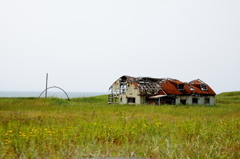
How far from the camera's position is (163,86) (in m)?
39.5

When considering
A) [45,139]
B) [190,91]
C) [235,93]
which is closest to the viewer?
[45,139]

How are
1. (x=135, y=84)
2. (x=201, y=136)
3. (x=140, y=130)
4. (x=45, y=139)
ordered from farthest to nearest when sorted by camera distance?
(x=135, y=84) < (x=140, y=130) < (x=201, y=136) < (x=45, y=139)

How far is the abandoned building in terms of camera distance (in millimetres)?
38125

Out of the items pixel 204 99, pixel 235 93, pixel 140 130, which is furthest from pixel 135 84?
pixel 235 93

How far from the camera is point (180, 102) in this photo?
39.9 m

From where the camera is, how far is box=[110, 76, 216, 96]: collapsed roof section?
38406 millimetres

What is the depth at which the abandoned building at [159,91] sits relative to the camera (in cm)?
3812

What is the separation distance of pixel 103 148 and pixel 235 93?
6532cm

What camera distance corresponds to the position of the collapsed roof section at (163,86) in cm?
3841

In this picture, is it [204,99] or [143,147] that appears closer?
[143,147]

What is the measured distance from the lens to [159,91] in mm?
38531

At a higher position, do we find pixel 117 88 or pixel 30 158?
pixel 117 88

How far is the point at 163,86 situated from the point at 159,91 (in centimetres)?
148

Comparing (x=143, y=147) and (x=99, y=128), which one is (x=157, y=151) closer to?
(x=143, y=147)
